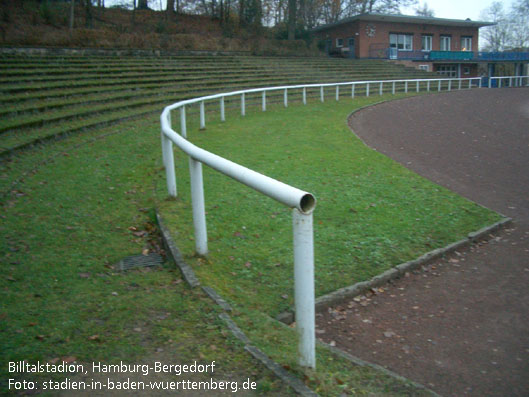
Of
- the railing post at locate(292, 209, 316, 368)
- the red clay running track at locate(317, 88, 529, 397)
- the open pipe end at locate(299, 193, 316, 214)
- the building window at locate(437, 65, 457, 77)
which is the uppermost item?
the building window at locate(437, 65, 457, 77)

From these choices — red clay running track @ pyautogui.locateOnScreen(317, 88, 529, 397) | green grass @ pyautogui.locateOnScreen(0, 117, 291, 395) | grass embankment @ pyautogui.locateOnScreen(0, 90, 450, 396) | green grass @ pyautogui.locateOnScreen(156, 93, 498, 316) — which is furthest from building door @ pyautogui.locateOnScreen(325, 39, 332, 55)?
green grass @ pyautogui.locateOnScreen(0, 117, 291, 395)

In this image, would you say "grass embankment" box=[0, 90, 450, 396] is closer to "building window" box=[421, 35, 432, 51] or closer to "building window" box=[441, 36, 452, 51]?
"building window" box=[421, 35, 432, 51]

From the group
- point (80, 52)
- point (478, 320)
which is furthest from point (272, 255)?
point (80, 52)

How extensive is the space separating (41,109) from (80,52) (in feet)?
45.0

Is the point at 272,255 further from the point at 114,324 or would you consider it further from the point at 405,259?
the point at 114,324

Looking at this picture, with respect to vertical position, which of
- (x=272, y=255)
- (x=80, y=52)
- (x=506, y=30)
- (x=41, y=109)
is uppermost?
(x=506, y=30)

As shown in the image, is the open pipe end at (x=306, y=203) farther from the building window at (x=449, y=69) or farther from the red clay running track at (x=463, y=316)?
the building window at (x=449, y=69)

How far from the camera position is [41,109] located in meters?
13.3

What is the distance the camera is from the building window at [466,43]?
56.4 meters

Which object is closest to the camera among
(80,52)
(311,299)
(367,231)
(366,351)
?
(311,299)

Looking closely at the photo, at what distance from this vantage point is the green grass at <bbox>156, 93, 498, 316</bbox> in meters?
4.70

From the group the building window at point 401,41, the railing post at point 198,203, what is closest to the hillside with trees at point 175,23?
the building window at point 401,41

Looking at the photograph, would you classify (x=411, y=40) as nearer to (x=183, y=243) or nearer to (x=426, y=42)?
(x=426, y=42)

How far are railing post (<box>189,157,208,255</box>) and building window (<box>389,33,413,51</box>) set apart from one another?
2032 inches
